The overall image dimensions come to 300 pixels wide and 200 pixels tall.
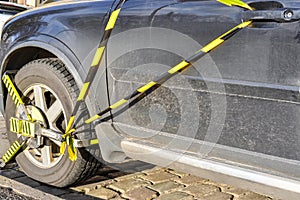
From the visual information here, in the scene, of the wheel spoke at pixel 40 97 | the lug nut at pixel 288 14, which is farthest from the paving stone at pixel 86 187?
the lug nut at pixel 288 14

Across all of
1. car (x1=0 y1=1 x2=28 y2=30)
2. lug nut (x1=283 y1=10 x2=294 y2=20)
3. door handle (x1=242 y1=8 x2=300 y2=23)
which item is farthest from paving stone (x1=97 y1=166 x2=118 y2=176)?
car (x1=0 y1=1 x2=28 y2=30)

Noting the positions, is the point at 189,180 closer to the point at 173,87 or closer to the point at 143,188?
the point at 143,188

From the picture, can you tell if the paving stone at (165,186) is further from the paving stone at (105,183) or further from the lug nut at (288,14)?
the lug nut at (288,14)

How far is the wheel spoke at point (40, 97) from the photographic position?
11.1ft

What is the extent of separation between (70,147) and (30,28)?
2.97 feet

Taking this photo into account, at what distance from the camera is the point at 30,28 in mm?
3373

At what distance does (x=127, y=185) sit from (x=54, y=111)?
75cm

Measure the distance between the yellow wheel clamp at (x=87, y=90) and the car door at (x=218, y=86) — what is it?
0.03 m

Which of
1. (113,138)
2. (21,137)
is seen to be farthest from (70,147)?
(21,137)

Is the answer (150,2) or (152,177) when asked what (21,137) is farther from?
(150,2)

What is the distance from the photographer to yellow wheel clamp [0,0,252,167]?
240cm

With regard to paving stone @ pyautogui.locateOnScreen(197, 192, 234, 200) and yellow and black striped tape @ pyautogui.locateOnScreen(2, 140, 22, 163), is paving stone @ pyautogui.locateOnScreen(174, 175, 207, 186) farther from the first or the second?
yellow and black striped tape @ pyautogui.locateOnScreen(2, 140, 22, 163)

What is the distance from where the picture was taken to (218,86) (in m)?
2.41

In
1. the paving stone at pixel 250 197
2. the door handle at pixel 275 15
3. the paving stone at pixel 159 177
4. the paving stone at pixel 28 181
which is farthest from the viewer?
the paving stone at pixel 159 177
